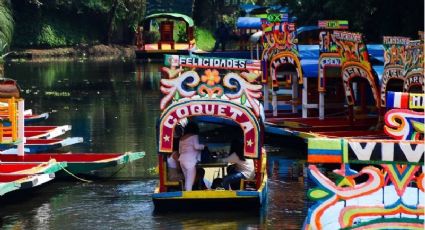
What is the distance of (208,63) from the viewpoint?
16672 mm

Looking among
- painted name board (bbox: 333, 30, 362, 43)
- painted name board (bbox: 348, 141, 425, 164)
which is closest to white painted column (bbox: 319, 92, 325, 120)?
painted name board (bbox: 333, 30, 362, 43)

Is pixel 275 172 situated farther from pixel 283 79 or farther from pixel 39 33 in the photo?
pixel 39 33

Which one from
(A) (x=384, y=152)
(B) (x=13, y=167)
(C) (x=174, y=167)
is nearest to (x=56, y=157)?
(B) (x=13, y=167)

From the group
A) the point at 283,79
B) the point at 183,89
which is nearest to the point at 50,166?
the point at 183,89

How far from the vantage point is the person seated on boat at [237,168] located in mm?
14828

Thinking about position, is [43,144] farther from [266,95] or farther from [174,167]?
[266,95]

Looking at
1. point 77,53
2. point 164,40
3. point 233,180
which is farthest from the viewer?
point 77,53

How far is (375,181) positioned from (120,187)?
9.31 m

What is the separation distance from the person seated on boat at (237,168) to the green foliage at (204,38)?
4155 centimetres

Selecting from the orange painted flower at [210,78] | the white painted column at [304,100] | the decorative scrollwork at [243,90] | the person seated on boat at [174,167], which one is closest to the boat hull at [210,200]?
the person seated on boat at [174,167]

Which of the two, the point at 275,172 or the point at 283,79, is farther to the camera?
the point at 283,79

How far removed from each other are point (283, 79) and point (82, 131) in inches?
245

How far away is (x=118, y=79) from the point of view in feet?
129

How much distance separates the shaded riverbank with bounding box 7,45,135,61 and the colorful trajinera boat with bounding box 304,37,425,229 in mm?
41403
